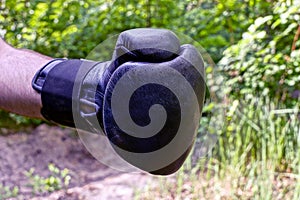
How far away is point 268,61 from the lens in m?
2.50

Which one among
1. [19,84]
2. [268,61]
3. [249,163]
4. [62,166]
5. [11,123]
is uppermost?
[19,84]

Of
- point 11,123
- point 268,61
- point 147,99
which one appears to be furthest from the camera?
point 11,123

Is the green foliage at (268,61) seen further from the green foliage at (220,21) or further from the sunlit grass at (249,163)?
the green foliage at (220,21)

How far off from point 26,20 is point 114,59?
2.51 meters

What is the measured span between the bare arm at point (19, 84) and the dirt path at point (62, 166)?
1.24m

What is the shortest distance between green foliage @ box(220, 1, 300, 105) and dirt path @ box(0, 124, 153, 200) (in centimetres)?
78

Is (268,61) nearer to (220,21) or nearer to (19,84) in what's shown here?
(220,21)

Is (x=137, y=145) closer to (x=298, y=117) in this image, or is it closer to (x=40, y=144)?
(x=298, y=117)

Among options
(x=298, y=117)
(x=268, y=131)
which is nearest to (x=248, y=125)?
(x=268, y=131)

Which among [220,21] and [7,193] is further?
[220,21]

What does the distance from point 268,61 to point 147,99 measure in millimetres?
1825

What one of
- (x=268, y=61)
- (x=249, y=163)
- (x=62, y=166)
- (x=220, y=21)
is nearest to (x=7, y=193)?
(x=62, y=166)

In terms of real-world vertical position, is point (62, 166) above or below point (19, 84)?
below

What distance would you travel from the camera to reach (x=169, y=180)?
2186 mm
